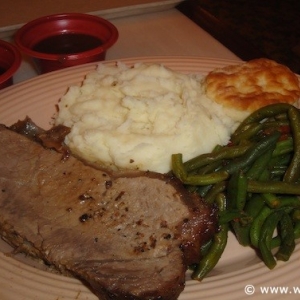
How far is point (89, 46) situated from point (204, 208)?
8.66 feet

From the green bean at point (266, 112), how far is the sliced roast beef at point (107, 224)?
0.89 metres

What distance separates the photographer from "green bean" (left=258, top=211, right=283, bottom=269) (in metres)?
2.74

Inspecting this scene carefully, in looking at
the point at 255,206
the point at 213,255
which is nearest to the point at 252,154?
the point at 255,206

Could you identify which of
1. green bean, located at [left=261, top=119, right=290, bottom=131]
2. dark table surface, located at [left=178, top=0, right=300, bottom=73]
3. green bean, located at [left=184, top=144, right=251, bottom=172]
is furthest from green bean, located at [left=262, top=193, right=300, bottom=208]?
dark table surface, located at [left=178, top=0, right=300, bottom=73]

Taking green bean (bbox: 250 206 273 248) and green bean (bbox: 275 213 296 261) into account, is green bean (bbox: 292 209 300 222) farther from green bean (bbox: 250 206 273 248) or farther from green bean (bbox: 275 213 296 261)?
green bean (bbox: 250 206 273 248)

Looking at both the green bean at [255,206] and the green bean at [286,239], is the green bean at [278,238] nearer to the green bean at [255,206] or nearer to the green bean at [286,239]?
the green bean at [286,239]

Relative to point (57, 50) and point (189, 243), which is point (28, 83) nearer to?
point (57, 50)

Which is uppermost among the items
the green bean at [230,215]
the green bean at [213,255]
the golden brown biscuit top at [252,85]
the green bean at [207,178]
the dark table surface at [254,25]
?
the golden brown biscuit top at [252,85]

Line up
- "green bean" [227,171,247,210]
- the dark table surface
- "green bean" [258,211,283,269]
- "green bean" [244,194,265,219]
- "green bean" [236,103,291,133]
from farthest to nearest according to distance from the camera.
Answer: the dark table surface → "green bean" [236,103,291,133] → "green bean" [244,194,265,219] → "green bean" [227,171,247,210] → "green bean" [258,211,283,269]

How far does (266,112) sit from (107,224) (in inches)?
60.8

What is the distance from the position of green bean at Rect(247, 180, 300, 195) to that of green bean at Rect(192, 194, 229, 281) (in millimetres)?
315

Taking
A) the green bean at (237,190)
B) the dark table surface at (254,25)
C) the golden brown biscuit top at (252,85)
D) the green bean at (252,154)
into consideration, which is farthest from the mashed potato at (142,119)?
the dark table surface at (254,25)

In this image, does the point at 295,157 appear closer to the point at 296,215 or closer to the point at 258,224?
the point at 296,215

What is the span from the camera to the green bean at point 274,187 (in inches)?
116
